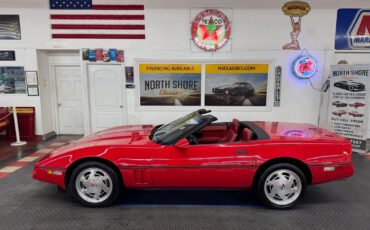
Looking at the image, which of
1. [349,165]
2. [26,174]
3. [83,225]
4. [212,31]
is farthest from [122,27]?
[349,165]

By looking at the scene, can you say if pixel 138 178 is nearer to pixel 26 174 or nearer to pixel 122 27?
pixel 26 174

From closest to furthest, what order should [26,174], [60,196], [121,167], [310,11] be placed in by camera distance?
[121,167]
[60,196]
[26,174]
[310,11]

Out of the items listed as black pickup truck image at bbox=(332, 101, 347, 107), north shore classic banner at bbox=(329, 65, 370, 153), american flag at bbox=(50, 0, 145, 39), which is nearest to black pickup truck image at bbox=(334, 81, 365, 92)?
north shore classic banner at bbox=(329, 65, 370, 153)

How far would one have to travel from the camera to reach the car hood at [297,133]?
314 cm

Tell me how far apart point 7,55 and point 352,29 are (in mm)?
8495

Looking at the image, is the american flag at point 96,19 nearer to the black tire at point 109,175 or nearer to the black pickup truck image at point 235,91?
the black pickup truck image at point 235,91

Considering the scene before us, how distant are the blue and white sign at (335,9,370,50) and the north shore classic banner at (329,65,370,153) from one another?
0.99 m

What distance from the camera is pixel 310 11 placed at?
20.4 feet

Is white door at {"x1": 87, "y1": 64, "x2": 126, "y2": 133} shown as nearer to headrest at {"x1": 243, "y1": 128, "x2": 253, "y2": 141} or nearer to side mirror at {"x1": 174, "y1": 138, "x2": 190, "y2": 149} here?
side mirror at {"x1": 174, "y1": 138, "x2": 190, "y2": 149}

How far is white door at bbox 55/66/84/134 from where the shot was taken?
7.03 meters

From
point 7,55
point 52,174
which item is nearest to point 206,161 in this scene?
point 52,174

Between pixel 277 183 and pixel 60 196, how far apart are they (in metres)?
2.83

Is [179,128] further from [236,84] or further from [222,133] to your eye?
[236,84]

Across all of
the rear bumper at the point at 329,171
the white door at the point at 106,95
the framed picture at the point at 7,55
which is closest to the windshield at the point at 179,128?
the rear bumper at the point at 329,171
